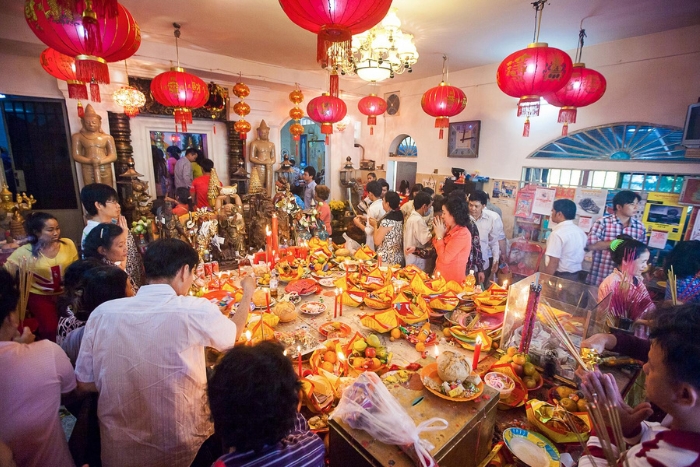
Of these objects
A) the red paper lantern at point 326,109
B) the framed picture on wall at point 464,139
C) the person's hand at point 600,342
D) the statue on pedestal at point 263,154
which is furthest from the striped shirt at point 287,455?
the statue on pedestal at point 263,154

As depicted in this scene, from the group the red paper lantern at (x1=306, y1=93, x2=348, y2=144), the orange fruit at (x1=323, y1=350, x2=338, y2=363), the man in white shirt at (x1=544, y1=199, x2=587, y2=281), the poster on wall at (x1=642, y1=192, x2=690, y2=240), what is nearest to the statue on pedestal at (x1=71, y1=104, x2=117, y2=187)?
the red paper lantern at (x1=306, y1=93, x2=348, y2=144)

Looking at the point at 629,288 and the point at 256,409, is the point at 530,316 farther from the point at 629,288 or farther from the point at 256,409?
the point at 256,409

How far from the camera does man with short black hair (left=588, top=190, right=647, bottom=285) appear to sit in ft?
12.5

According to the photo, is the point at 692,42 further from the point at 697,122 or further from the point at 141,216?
the point at 141,216

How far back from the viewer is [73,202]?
6074 millimetres

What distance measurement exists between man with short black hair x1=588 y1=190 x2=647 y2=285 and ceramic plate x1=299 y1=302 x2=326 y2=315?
3.39 metres

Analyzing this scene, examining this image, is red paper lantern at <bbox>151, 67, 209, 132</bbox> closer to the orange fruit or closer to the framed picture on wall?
the orange fruit

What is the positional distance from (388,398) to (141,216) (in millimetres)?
6126

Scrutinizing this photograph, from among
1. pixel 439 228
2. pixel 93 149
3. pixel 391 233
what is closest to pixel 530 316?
pixel 439 228

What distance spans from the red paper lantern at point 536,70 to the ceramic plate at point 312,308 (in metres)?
2.68

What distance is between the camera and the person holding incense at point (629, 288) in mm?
2082

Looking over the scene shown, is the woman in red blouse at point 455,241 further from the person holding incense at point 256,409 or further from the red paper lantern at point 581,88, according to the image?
the person holding incense at point 256,409

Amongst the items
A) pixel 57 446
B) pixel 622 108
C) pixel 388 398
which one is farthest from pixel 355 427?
pixel 622 108

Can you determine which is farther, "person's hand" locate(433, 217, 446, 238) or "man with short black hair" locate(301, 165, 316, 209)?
"man with short black hair" locate(301, 165, 316, 209)
